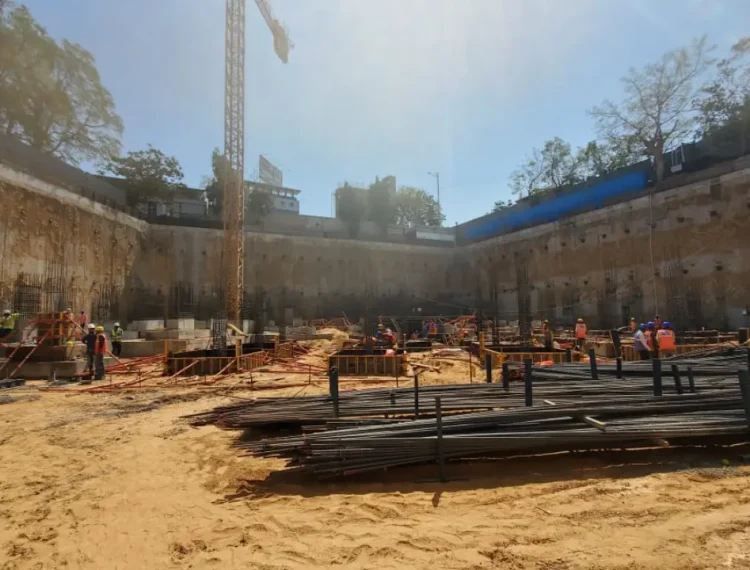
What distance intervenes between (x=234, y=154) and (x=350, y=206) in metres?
15.8

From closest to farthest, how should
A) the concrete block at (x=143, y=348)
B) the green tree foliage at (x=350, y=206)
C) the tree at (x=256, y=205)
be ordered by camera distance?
the concrete block at (x=143, y=348), the tree at (x=256, y=205), the green tree foliage at (x=350, y=206)

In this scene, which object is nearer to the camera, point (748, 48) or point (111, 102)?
point (748, 48)

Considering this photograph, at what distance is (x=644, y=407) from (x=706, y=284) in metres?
24.0

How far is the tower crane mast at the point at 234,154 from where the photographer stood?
30.7 meters

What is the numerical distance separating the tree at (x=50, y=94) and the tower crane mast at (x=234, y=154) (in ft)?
25.8

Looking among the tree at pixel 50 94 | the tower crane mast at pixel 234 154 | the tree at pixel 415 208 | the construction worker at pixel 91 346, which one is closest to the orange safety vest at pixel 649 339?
the construction worker at pixel 91 346

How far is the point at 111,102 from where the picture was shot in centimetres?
2889

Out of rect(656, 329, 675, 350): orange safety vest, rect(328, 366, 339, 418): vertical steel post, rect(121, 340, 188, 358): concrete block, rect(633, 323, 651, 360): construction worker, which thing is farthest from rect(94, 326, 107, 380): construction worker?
rect(656, 329, 675, 350): orange safety vest

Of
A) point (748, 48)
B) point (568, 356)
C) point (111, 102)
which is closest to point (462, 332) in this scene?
point (568, 356)

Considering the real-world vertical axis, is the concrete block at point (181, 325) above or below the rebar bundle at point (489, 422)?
above

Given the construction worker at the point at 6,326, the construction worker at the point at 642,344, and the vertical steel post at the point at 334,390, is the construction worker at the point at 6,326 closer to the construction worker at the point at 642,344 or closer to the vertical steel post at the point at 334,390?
the vertical steel post at the point at 334,390

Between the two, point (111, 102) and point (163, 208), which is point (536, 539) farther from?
point (163, 208)

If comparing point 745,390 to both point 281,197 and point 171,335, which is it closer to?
point 171,335

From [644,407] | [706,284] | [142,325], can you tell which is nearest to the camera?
[644,407]
